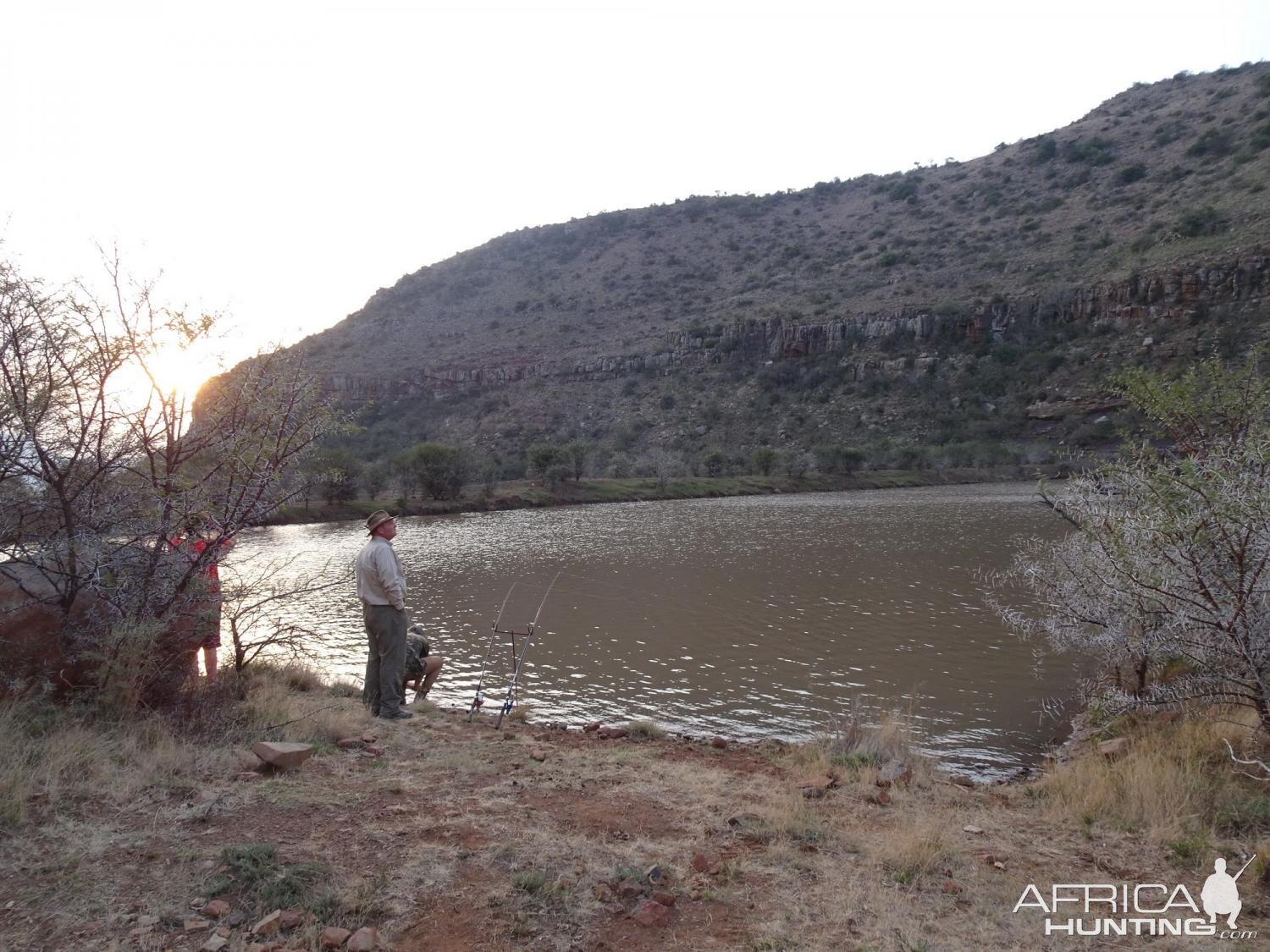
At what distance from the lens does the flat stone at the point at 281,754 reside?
5535 mm

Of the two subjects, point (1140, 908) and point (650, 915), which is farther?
point (1140, 908)

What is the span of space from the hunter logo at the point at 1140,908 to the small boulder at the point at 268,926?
3.51 meters

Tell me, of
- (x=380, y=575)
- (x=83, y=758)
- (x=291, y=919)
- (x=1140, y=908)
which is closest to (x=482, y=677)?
(x=380, y=575)

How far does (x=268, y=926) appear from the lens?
3.53 m

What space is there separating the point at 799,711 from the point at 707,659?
2.82 metres

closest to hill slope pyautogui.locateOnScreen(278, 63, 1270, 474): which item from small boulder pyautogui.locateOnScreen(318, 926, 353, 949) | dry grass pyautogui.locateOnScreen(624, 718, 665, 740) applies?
dry grass pyautogui.locateOnScreen(624, 718, 665, 740)

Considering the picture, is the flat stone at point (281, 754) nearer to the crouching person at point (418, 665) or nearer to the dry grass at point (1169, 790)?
the crouching person at point (418, 665)

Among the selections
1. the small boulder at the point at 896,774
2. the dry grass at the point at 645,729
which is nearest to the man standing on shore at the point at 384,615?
the dry grass at the point at 645,729

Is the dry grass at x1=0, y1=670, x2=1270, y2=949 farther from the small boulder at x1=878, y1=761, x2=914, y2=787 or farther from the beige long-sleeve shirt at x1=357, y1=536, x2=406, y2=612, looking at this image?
the beige long-sleeve shirt at x1=357, y1=536, x2=406, y2=612

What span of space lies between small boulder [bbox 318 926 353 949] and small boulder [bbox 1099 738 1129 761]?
6.29m

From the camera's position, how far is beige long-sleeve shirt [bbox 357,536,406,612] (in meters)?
7.43

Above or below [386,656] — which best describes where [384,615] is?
above

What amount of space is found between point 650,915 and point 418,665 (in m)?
6.19

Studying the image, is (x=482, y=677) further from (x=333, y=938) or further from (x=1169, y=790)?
(x=1169, y=790)
